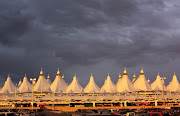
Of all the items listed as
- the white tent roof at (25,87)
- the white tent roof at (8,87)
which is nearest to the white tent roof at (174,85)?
the white tent roof at (25,87)

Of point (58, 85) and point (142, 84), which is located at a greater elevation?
point (58, 85)

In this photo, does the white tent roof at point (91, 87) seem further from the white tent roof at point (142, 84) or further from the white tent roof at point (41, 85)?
the white tent roof at point (142, 84)

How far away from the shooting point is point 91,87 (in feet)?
345

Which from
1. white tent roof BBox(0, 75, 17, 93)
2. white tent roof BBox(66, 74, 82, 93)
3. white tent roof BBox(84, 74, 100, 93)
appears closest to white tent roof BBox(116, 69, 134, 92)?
white tent roof BBox(84, 74, 100, 93)

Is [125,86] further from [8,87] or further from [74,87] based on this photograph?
[8,87]

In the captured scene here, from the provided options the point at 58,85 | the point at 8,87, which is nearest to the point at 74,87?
the point at 58,85

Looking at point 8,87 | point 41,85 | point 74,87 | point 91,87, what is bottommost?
point 91,87

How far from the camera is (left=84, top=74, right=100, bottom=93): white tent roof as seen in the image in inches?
4079

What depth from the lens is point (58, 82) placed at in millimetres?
111812

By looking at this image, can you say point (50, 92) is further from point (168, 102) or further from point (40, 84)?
point (168, 102)

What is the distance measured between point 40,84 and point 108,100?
30390mm

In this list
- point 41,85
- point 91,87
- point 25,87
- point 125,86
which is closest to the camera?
point 91,87

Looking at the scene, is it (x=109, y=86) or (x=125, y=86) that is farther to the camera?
(x=109, y=86)

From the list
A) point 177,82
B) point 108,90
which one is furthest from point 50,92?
point 177,82
